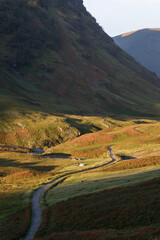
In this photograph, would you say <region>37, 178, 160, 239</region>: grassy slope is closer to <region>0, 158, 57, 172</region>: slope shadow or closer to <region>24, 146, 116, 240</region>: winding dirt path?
<region>24, 146, 116, 240</region>: winding dirt path

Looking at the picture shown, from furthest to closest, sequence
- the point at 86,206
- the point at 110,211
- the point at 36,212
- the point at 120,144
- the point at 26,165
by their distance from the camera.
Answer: the point at 120,144
the point at 26,165
the point at 36,212
the point at 86,206
the point at 110,211

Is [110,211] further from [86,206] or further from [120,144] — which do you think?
[120,144]

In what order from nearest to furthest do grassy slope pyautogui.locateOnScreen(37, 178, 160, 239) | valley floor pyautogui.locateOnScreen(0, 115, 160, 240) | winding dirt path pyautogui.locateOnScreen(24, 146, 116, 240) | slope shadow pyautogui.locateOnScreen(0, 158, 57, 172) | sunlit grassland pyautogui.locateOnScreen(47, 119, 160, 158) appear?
1. valley floor pyautogui.locateOnScreen(0, 115, 160, 240)
2. grassy slope pyautogui.locateOnScreen(37, 178, 160, 239)
3. winding dirt path pyautogui.locateOnScreen(24, 146, 116, 240)
4. slope shadow pyautogui.locateOnScreen(0, 158, 57, 172)
5. sunlit grassland pyautogui.locateOnScreen(47, 119, 160, 158)

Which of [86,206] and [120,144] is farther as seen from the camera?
[120,144]

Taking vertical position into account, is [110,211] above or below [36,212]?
above

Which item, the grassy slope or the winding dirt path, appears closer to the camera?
the grassy slope

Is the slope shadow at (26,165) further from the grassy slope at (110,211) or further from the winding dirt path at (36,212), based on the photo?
the grassy slope at (110,211)

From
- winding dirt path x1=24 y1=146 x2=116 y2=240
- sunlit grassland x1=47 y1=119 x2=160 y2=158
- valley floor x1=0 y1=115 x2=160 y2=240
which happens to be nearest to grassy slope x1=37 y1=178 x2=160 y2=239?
valley floor x1=0 y1=115 x2=160 y2=240

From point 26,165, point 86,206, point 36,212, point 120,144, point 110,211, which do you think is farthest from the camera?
point 120,144

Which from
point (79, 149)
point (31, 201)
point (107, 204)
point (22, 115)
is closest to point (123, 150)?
point (79, 149)

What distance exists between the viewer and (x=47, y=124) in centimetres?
15775

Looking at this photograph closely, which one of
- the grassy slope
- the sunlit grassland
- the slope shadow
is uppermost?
the grassy slope

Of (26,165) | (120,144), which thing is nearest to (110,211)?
(26,165)

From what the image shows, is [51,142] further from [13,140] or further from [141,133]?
[141,133]
